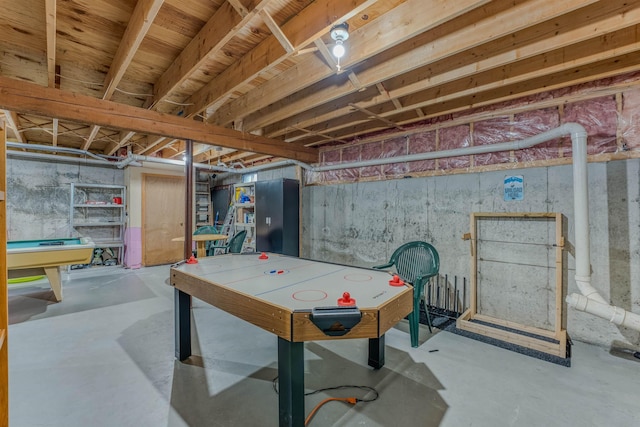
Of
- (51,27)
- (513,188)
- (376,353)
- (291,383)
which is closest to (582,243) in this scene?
(513,188)

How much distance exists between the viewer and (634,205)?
248 centimetres

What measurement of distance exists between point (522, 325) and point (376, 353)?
1.89m

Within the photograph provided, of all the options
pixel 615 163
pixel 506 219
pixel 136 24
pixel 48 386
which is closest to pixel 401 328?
pixel 506 219

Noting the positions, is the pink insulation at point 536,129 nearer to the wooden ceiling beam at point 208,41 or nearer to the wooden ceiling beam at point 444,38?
the wooden ceiling beam at point 444,38

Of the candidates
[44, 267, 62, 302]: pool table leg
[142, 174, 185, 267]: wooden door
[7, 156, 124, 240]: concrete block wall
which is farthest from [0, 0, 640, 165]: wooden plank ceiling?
[7, 156, 124, 240]: concrete block wall

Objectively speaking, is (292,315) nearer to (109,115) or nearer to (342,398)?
(342,398)

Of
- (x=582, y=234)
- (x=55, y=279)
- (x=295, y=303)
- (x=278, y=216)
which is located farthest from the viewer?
(x=278, y=216)

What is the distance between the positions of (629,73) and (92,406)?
514cm

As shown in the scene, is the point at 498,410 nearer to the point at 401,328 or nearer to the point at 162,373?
the point at 401,328

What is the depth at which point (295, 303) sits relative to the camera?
157cm

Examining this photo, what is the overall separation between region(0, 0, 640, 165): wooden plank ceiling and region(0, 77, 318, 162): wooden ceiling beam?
0.01 metres

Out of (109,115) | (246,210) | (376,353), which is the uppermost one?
(109,115)

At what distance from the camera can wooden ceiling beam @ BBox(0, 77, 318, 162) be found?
8.18 ft

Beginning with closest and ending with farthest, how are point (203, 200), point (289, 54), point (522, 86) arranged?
point (289, 54) < point (522, 86) < point (203, 200)
